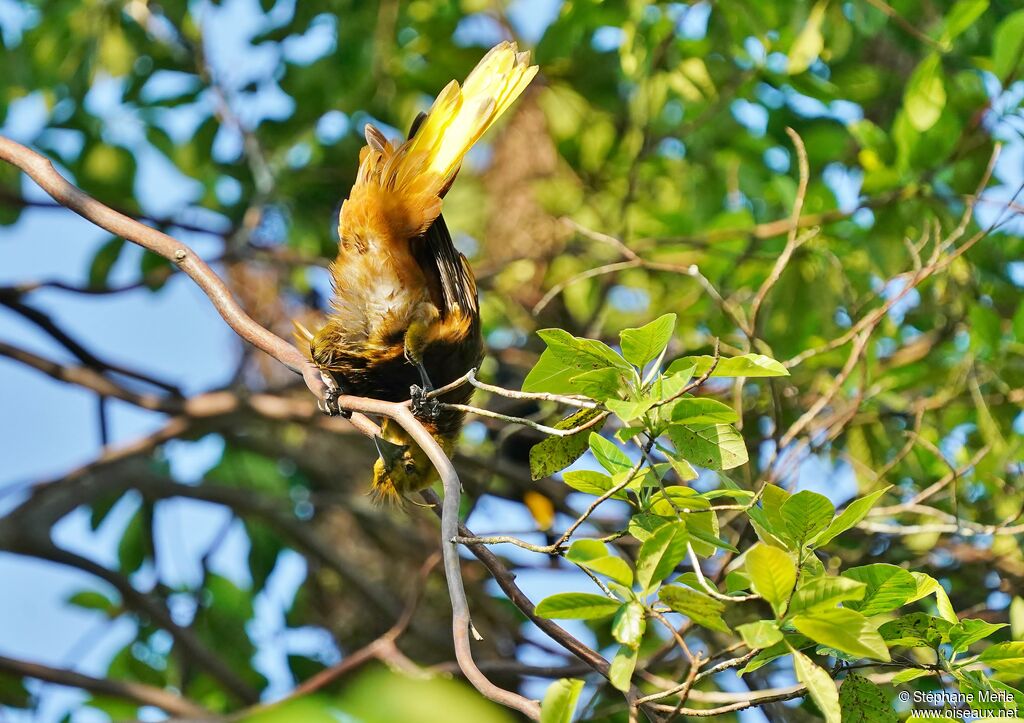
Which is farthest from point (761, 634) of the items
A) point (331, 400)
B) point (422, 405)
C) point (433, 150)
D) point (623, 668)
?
point (433, 150)

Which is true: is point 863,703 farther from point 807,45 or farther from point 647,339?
point 807,45

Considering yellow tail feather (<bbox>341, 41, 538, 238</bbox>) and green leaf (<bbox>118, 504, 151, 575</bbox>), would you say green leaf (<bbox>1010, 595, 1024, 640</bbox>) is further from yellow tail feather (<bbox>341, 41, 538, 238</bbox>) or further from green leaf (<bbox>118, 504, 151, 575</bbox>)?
green leaf (<bbox>118, 504, 151, 575</bbox>)

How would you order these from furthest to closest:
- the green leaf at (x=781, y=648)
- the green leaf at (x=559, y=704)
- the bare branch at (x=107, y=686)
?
the bare branch at (x=107, y=686), the green leaf at (x=781, y=648), the green leaf at (x=559, y=704)

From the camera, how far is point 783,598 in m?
1.43

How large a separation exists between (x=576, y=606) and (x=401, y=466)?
4.74ft

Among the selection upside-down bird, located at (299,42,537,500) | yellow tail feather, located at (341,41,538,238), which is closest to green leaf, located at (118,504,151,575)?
upside-down bird, located at (299,42,537,500)

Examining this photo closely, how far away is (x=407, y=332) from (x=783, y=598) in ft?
5.14

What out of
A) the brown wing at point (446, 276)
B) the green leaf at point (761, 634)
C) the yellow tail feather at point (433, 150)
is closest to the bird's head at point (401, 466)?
the brown wing at point (446, 276)

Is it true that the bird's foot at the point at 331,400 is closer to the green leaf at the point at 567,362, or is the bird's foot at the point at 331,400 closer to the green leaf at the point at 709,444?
the green leaf at the point at 567,362

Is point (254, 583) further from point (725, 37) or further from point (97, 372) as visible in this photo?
point (725, 37)

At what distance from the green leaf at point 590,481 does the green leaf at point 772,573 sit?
10.0 inches

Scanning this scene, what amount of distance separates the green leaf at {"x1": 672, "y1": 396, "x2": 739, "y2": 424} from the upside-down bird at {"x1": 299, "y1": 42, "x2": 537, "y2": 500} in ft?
3.75

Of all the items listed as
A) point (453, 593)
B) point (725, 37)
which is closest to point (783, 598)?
point (453, 593)

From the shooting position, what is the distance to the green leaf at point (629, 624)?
140 centimetres
